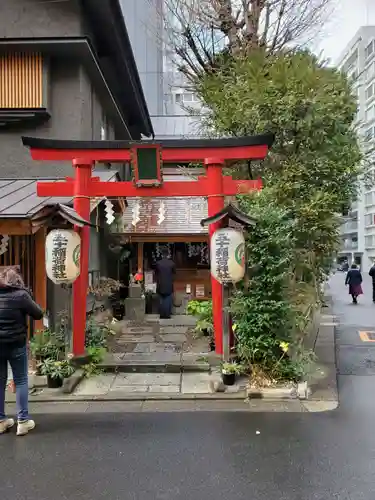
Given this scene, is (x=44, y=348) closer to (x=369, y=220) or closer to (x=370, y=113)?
(x=369, y=220)

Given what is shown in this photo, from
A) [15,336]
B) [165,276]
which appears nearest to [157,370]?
[15,336]

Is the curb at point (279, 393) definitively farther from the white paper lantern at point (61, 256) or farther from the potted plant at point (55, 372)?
the white paper lantern at point (61, 256)

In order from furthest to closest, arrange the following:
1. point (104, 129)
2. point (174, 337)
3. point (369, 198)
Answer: point (369, 198), point (104, 129), point (174, 337)

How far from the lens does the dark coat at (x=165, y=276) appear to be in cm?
1448

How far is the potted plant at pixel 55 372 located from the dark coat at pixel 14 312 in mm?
2018

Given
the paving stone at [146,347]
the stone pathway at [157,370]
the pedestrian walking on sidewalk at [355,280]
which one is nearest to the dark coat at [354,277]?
the pedestrian walking on sidewalk at [355,280]

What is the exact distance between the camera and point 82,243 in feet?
29.5

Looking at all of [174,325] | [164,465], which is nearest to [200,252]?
[174,325]

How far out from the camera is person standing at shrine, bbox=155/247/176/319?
14.5 m

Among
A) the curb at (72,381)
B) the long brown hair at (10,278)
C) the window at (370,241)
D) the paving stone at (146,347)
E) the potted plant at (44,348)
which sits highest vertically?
the window at (370,241)

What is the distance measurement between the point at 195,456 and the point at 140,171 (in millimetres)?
5386

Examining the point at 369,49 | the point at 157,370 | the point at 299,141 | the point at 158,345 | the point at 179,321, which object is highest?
the point at 369,49

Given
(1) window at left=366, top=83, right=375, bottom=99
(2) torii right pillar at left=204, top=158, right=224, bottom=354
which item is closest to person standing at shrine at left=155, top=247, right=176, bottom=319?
(2) torii right pillar at left=204, top=158, right=224, bottom=354

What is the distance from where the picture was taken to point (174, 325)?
1384 cm
